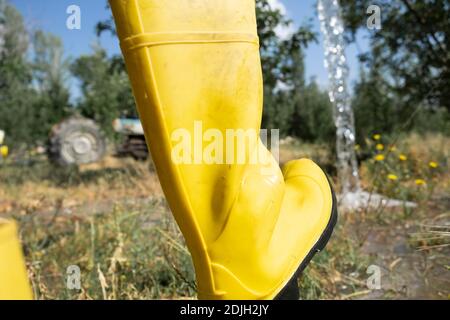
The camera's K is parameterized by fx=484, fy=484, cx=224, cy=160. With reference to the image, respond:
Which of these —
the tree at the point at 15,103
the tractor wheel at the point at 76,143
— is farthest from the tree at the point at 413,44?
the tree at the point at 15,103

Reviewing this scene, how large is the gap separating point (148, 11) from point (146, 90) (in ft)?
0.37

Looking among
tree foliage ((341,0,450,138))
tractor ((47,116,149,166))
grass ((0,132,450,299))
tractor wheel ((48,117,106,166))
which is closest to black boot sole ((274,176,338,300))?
grass ((0,132,450,299))

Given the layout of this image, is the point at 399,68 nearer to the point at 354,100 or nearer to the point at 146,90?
the point at 354,100

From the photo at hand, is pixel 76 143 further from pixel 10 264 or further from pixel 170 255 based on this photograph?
pixel 10 264

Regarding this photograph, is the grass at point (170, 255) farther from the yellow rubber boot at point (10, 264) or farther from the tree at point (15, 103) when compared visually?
the tree at point (15, 103)

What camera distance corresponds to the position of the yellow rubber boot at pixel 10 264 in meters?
0.55

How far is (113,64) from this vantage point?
17.9 ft

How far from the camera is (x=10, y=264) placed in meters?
0.57

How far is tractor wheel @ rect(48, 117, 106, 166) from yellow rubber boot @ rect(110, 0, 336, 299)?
6237 millimetres

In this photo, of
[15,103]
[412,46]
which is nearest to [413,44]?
[412,46]

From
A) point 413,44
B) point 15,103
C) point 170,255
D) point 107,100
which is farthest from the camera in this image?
point 107,100

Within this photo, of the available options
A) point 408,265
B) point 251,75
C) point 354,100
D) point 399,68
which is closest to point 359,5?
point 399,68

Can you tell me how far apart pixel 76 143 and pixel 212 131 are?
6676mm

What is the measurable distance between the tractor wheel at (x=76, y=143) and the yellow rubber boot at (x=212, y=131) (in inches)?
246
